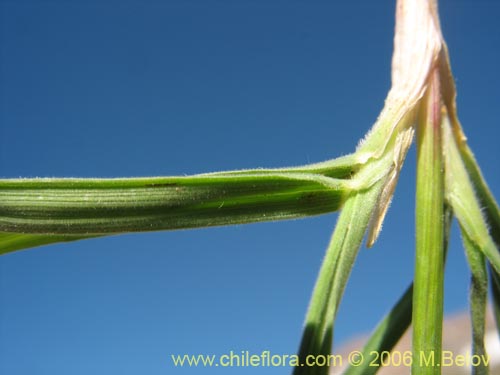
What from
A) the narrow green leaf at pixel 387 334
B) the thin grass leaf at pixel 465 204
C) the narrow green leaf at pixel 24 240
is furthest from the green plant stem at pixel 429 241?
the narrow green leaf at pixel 24 240

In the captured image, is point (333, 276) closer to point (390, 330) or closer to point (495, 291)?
point (390, 330)

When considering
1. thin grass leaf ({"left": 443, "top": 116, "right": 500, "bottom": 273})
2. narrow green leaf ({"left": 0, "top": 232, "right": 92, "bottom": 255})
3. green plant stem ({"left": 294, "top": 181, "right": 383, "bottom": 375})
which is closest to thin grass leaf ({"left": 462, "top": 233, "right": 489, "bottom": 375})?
thin grass leaf ({"left": 443, "top": 116, "right": 500, "bottom": 273})

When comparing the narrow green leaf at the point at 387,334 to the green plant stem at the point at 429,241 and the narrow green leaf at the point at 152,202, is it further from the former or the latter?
the narrow green leaf at the point at 152,202

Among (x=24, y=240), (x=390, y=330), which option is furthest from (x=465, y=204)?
(x=24, y=240)

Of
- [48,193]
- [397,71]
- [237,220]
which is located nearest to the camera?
[48,193]

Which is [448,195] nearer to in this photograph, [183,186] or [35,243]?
[183,186]

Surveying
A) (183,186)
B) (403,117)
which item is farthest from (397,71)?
(183,186)

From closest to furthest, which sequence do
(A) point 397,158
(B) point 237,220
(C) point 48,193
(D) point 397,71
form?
(C) point 48,193, (B) point 237,220, (A) point 397,158, (D) point 397,71

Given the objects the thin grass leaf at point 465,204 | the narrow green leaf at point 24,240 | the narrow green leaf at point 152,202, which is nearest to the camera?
the narrow green leaf at point 152,202
